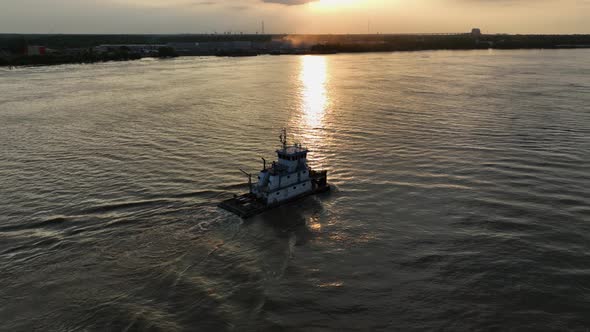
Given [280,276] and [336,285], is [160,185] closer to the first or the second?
[280,276]

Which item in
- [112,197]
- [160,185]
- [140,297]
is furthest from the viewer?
[160,185]

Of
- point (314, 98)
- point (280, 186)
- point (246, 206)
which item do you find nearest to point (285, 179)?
point (280, 186)

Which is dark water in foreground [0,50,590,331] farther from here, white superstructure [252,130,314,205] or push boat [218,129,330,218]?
white superstructure [252,130,314,205]

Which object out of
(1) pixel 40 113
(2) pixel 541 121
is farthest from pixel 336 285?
(1) pixel 40 113

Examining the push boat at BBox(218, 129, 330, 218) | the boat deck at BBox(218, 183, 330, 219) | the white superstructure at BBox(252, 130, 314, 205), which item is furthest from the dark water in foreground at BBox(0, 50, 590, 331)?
the white superstructure at BBox(252, 130, 314, 205)

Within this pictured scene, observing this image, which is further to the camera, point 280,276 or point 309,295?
point 280,276

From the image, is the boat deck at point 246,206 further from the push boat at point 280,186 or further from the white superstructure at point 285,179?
the white superstructure at point 285,179
